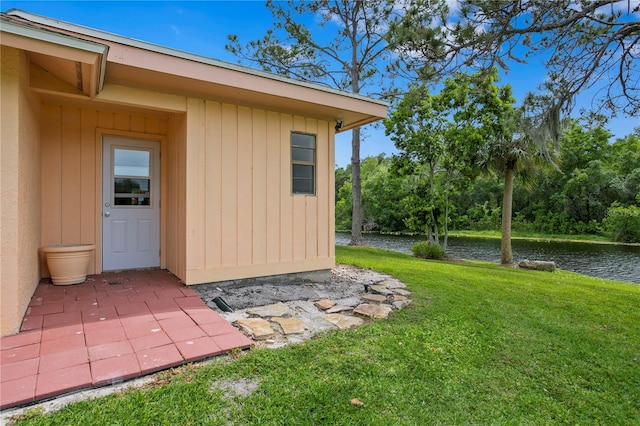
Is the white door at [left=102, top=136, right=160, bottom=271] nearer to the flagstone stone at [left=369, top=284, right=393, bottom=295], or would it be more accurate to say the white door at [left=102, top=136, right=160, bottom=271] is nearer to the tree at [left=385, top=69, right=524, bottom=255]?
the flagstone stone at [left=369, top=284, right=393, bottom=295]

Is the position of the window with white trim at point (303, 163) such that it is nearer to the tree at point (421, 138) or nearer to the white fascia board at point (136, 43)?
the white fascia board at point (136, 43)

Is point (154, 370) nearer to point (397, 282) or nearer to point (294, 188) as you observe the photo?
point (294, 188)

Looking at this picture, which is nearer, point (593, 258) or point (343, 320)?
point (343, 320)

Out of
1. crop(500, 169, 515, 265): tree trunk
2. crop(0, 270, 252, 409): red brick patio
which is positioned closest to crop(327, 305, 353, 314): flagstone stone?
crop(0, 270, 252, 409): red brick patio

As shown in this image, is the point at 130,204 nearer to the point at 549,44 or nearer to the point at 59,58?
the point at 59,58

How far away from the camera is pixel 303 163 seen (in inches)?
191

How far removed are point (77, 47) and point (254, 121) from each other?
2.02 meters

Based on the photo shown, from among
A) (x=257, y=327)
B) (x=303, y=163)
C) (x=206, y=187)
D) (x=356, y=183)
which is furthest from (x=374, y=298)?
(x=356, y=183)

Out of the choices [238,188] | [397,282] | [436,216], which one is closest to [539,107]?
[397,282]

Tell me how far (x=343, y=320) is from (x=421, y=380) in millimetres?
1118

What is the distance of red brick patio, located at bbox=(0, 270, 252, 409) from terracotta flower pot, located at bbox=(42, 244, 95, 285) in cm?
13

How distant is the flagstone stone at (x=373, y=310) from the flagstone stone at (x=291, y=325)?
2.25ft

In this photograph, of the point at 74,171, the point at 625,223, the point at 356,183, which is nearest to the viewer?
the point at 74,171

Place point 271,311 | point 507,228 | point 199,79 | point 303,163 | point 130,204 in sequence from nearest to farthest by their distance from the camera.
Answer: point 271,311 → point 199,79 → point 130,204 → point 303,163 → point 507,228
